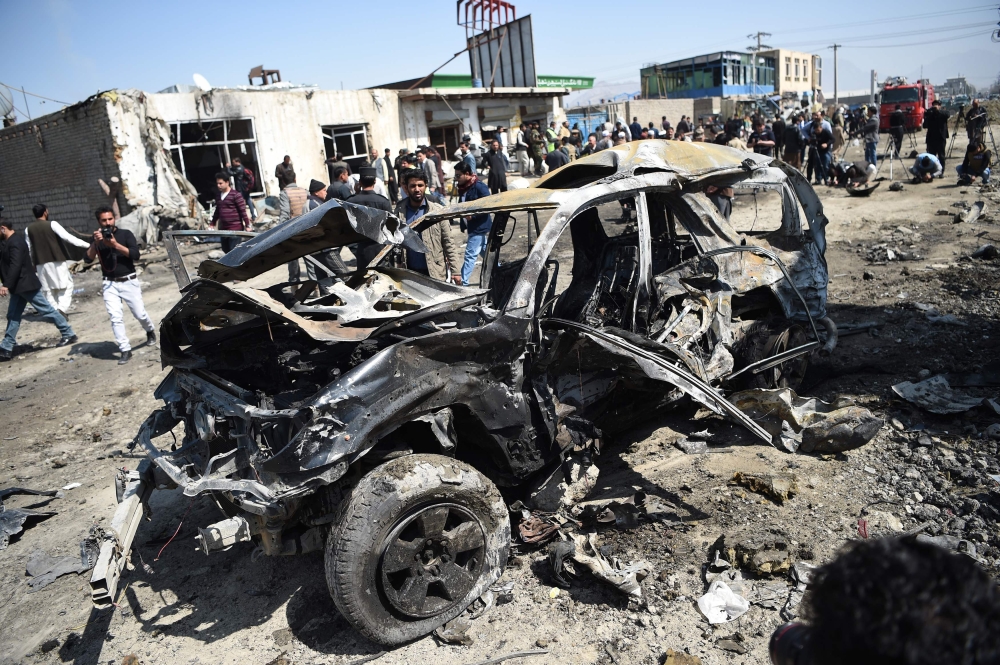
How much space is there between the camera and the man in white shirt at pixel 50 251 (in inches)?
333

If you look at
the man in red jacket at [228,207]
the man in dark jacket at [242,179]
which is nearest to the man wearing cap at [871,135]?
the man in red jacket at [228,207]

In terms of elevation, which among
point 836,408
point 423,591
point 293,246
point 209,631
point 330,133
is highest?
point 330,133

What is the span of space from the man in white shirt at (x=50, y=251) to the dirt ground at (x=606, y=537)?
9.42 ft

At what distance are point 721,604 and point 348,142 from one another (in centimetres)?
1828

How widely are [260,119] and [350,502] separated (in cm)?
1600

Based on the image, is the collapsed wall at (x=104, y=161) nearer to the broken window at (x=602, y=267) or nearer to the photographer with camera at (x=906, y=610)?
the broken window at (x=602, y=267)

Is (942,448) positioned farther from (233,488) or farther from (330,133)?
(330,133)

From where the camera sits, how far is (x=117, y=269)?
25.0 ft

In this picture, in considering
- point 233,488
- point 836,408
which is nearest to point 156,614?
point 233,488

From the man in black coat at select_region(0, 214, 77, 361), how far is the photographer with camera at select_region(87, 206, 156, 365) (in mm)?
1275

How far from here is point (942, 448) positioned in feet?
13.4

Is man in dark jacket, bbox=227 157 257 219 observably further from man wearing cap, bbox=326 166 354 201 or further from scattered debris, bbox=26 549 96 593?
scattered debris, bbox=26 549 96 593

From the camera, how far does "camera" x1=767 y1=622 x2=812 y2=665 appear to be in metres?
1.29

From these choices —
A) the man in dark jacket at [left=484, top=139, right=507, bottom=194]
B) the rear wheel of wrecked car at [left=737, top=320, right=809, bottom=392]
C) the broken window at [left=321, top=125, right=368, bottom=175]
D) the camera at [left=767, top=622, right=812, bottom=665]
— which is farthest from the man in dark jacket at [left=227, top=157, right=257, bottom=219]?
the camera at [left=767, top=622, right=812, bottom=665]
